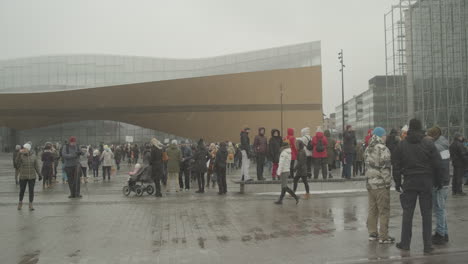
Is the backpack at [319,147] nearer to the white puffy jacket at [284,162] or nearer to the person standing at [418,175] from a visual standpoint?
the white puffy jacket at [284,162]

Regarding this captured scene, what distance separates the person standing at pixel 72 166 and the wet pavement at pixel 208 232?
2.64 feet

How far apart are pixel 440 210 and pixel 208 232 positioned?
3.35m

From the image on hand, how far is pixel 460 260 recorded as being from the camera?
16.9 feet

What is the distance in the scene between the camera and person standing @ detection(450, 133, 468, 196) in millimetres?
11117

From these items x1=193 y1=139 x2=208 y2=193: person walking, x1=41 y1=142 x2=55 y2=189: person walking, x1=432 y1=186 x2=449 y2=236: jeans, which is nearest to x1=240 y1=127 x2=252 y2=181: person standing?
x1=193 y1=139 x2=208 y2=193: person walking

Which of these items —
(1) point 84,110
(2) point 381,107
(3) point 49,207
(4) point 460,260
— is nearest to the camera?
(4) point 460,260

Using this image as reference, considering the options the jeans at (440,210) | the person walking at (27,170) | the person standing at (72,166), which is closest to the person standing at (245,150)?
the person standing at (72,166)

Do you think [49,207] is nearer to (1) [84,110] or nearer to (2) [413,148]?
(2) [413,148]

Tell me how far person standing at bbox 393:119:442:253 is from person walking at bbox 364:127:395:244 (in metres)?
0.45

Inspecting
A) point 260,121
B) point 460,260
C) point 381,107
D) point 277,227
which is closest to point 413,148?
point 460,260

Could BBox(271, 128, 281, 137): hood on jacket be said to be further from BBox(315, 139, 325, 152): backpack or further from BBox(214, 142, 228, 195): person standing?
BBox(214, 142, 228, 195): person standing

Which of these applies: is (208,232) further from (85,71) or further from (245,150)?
(85,71)

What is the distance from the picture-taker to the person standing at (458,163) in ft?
36.5

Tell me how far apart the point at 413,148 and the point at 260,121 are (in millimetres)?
31960
